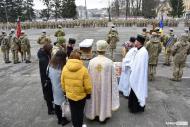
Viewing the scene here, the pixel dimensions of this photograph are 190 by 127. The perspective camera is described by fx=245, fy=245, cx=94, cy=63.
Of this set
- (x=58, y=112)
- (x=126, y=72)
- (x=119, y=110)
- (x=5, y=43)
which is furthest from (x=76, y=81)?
(x=5, y=43)

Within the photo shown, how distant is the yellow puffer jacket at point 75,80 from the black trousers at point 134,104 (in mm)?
1797

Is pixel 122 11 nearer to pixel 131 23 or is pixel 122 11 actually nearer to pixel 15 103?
pixel 131 23

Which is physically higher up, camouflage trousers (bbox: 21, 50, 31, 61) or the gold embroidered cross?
the gold embroidered cross

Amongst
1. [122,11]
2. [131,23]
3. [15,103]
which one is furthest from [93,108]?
[122,11]

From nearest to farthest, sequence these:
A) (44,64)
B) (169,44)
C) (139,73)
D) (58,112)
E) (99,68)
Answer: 1. (99,68)
2. (58,112)
3. (44,64)
4. (139,73)
5. (169,44)

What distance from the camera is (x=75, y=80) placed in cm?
461

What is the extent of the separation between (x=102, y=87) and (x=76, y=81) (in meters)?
0.95

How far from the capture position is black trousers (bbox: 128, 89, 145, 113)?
20.2ft

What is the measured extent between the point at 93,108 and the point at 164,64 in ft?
24.6

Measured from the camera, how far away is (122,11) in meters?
89.4

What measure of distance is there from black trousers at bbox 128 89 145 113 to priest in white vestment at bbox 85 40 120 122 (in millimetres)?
634

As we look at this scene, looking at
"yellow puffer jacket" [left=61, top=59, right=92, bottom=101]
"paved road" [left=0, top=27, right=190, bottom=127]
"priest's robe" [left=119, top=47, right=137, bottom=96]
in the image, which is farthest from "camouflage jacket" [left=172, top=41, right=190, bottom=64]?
"yellow puffer jacket" [left=61, top=59, right=92, bottom=101]

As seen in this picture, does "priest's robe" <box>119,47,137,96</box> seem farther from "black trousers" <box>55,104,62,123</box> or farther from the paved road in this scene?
"black trousers" <box>55,104,62,123</box>

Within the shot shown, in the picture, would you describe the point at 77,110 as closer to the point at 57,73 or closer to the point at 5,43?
the point at 57,73
